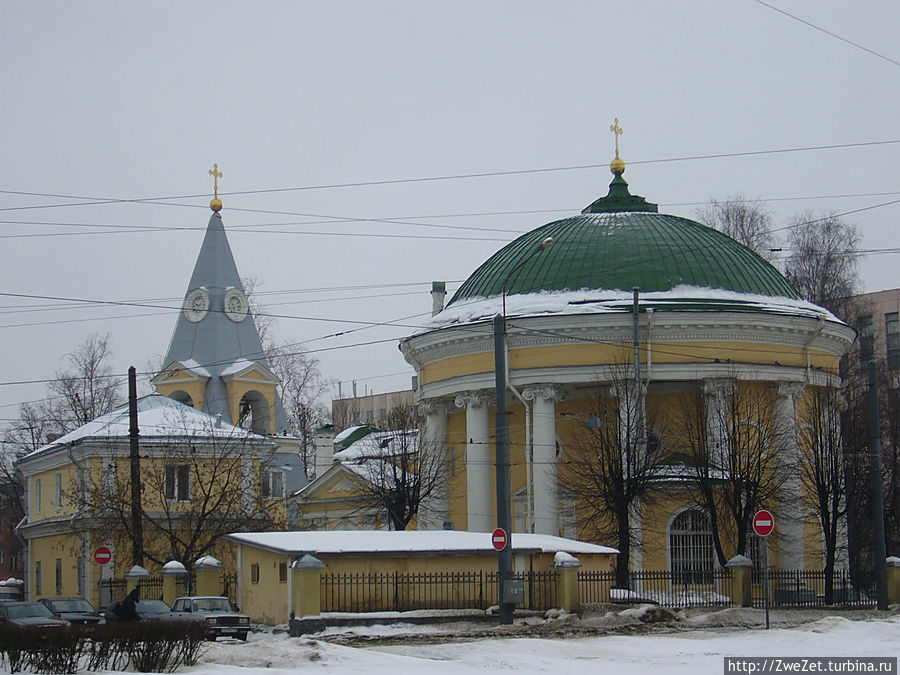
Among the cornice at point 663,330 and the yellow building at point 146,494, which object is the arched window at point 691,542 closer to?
the cornice at point 663,330

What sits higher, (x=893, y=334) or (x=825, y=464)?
(x=893, y=334)

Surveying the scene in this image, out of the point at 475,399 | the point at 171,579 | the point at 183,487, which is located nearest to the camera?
the point at 171,579

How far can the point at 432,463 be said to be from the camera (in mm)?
46250

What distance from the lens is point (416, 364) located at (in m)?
46.0

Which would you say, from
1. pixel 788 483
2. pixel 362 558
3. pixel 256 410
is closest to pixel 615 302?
pixel 788 483

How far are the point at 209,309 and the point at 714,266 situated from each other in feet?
86.5

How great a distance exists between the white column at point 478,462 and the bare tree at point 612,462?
8.34 ft

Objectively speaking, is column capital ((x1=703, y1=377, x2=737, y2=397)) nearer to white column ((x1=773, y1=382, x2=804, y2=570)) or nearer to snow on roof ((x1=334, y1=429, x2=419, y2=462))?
white column ((x1=773, y1=382, x2=804, y2=570))

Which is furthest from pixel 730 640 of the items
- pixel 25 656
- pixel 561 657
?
pixel 25 656

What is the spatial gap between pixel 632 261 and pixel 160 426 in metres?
16.5

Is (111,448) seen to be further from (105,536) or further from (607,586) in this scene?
(607,586)

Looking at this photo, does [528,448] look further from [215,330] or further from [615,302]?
[215,330]

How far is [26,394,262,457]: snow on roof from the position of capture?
46.1 m

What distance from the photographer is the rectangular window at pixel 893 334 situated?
7962 cm
